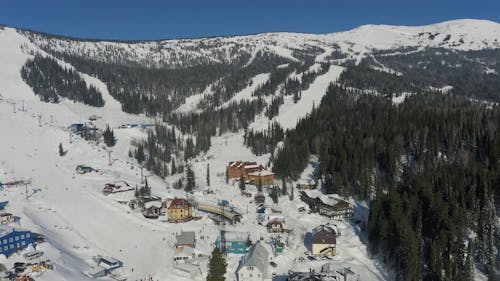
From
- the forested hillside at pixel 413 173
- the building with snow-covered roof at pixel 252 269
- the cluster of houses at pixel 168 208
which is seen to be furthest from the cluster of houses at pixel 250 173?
the building with snow-covered roof at pixel 252 269

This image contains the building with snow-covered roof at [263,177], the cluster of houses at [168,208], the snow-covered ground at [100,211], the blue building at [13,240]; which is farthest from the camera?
the building with snow-covered roof at [263,177]

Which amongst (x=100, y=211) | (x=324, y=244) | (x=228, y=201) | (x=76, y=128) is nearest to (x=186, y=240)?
(x=324, y=244)

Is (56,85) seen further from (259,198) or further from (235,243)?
(235,243)

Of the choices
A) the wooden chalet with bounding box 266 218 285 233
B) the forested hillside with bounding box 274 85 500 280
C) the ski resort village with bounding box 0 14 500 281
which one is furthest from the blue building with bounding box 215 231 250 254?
the forested hillside with bounding box 274 85 500 280

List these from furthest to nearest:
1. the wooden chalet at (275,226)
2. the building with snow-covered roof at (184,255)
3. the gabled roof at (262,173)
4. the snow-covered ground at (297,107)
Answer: the snow-covered ground at (297,107) → the gabled roof at (262,173) → the wooden chalet at (275,226) → the building with snow-covered roof at (184,255)

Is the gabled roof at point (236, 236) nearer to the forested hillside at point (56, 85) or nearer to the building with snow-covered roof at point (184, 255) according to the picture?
the building with snow-covered roof at point (184, 255)

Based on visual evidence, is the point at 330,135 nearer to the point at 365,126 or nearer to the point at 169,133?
the point at 365,126

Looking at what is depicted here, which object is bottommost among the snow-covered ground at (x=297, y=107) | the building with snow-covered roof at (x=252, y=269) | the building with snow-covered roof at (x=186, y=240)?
the building with snow-covered roof at (x=252, y=269)

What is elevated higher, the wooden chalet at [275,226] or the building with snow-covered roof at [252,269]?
the wooden chalet at [275,226]

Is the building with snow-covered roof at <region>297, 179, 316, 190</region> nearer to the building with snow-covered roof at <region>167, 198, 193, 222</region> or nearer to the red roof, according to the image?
the building with snow-covered roof at <region>167, 198, 193, 222</region>
